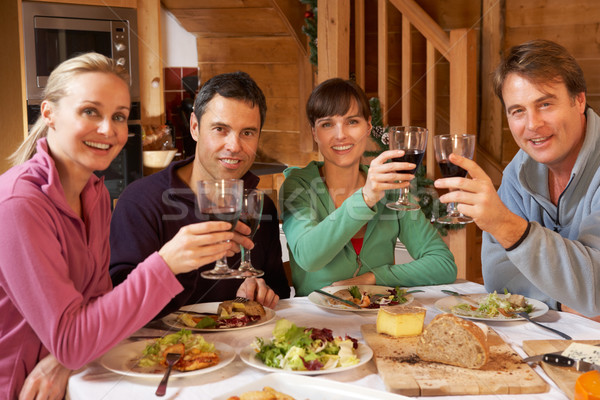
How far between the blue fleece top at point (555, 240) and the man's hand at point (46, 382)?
104 centimetres

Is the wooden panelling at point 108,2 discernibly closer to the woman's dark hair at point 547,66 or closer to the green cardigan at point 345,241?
the green cardigan at point 345,241

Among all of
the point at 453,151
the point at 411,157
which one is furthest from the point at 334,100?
the point at 453,151

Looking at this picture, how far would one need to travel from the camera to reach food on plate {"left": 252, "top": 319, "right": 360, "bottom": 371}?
4.11 ft

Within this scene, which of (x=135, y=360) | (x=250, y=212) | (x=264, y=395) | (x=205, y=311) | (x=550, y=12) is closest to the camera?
(x=264, y=395)

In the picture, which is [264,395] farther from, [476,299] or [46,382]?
[476,299]

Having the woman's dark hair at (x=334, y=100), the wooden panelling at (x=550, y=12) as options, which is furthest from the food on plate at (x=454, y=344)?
the wooden panelling at (x=550, y=12)

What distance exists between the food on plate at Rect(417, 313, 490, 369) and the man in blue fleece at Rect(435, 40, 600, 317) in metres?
0.27

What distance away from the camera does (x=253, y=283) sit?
5.85ft

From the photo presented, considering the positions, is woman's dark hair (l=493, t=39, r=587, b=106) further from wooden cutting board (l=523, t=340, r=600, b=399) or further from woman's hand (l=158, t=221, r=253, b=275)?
woman's hand (l=158, t=221, r=253, b=275)

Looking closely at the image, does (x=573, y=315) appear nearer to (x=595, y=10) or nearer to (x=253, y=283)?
(x=253, y=283)

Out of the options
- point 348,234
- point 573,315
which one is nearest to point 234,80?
point 348,234

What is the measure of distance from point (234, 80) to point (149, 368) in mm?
997

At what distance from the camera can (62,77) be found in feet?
4.56

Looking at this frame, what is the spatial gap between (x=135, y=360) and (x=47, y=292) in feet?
0.77
